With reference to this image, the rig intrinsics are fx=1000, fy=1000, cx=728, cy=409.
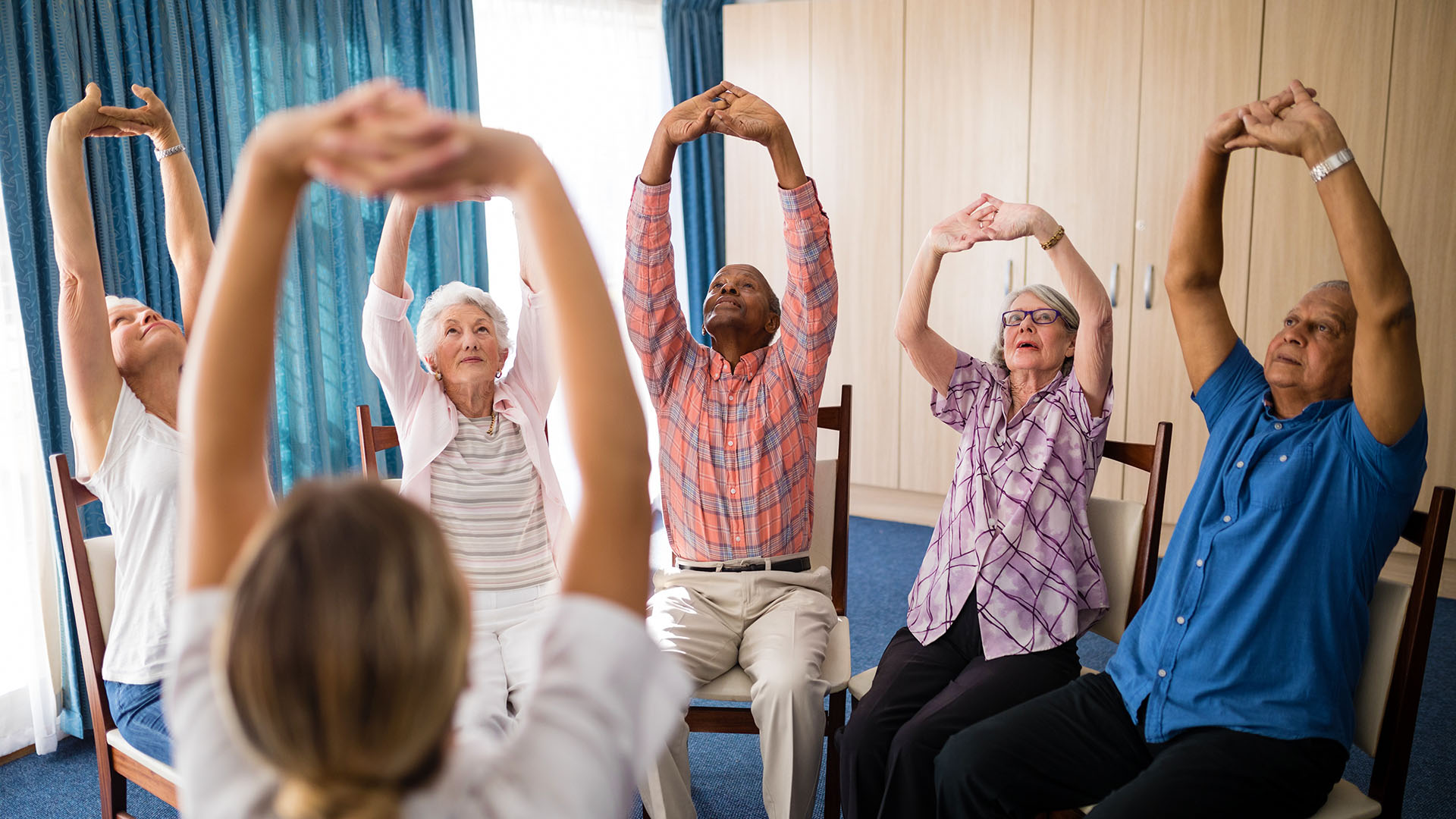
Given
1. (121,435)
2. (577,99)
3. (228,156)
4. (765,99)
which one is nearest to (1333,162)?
(121,435)

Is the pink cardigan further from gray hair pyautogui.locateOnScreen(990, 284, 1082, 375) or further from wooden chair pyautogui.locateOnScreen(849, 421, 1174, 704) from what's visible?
gray hair pyautogui.locateOnScreen(990, 284, 1082, 375)

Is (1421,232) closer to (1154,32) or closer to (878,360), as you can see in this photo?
(1154,32)

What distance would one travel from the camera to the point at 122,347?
1.98 meters

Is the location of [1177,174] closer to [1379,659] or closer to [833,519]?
[833,519]

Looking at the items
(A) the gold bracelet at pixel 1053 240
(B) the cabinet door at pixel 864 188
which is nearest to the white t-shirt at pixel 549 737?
(A) the gold bracelet at pixel 1053 240

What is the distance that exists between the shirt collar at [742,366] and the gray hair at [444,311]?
504 millimetres

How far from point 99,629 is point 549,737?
1.65 metres

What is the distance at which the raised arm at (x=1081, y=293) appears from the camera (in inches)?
82.1

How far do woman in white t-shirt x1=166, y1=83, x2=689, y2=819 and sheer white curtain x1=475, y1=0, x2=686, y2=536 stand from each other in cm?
306

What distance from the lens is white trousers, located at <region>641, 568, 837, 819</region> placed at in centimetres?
201

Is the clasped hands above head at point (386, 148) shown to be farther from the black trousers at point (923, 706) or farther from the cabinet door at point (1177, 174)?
the cabinet door at point (1177, 174)

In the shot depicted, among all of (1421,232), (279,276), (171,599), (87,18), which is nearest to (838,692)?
(171,599)

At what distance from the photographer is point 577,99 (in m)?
4.36

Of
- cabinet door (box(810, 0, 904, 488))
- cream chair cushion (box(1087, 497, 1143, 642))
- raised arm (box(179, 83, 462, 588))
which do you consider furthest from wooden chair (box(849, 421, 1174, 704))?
cabinet door (box(810, 0, 904, 488))
